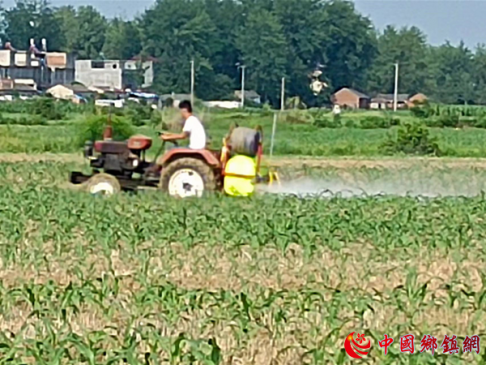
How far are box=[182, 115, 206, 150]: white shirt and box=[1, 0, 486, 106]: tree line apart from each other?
6873 centimetres

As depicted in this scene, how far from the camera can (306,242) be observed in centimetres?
961

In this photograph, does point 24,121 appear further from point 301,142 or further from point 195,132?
point 195,132

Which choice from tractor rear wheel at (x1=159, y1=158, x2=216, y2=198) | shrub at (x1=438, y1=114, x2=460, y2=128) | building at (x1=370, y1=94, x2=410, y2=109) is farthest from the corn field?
building at (x1=370, y1=94, x2=410, y2=109)

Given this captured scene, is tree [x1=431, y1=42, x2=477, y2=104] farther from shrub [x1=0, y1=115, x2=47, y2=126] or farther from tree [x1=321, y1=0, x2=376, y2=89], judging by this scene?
shrub [x1=0, y1=115, x2=47, y2=126]

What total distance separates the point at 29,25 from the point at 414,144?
312ft

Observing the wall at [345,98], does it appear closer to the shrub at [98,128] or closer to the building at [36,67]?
the building at [36,67]

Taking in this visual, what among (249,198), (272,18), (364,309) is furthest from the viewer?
(272,18)

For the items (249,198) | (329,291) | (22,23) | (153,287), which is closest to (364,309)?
(329,291)

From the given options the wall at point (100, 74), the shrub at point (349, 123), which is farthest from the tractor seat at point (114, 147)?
the wall at point (100, 74)

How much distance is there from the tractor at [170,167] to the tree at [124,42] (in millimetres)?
93280

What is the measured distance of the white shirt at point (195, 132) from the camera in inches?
552

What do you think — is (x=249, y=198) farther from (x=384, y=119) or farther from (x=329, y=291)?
(x=384, y=119)

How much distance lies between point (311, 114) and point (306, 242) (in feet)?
147

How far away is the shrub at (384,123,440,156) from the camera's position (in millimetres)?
31758
